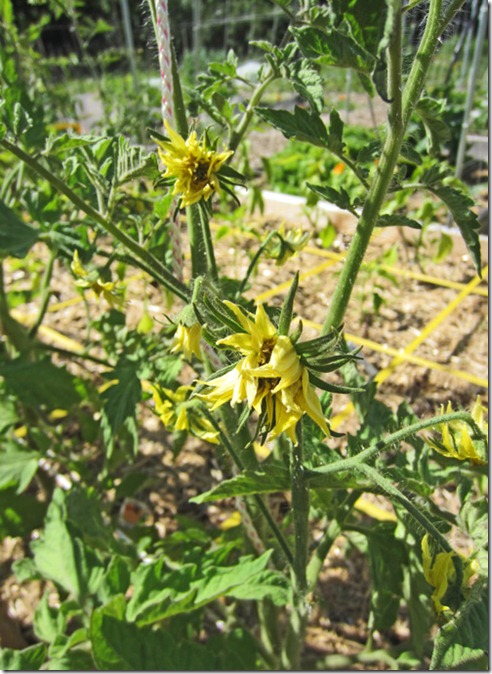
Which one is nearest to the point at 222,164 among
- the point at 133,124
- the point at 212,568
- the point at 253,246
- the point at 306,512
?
the point at 306,512

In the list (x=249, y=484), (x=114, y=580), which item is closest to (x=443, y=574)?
(x=249, y=484)

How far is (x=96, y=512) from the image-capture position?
121 cm

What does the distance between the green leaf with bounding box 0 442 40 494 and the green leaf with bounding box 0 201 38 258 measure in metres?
0.57

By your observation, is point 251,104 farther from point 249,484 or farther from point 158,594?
point 158,594

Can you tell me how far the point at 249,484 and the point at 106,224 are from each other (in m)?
0.39

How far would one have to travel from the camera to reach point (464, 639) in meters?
0.57

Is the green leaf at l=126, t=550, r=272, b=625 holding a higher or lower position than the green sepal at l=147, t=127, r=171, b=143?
lower

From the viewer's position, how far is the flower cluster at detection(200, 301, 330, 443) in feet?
1.61

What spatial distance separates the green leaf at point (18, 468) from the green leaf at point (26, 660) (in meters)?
0.41

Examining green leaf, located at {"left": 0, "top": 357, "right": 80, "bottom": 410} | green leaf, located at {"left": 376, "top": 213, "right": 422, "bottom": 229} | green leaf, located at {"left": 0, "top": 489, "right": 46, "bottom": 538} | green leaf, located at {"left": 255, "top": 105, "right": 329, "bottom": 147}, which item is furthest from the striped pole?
green leaf, located at {"left": 0, "top": 489, "right": 46, "bottom": 538}

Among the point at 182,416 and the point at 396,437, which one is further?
the point at 182,416

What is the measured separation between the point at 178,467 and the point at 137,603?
0.86 m

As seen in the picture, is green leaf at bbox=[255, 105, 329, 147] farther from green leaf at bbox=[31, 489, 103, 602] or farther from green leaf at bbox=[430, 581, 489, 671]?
green leaf at bbox=[31, 489, 103, 602]

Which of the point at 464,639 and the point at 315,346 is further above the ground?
the point at 315,346
